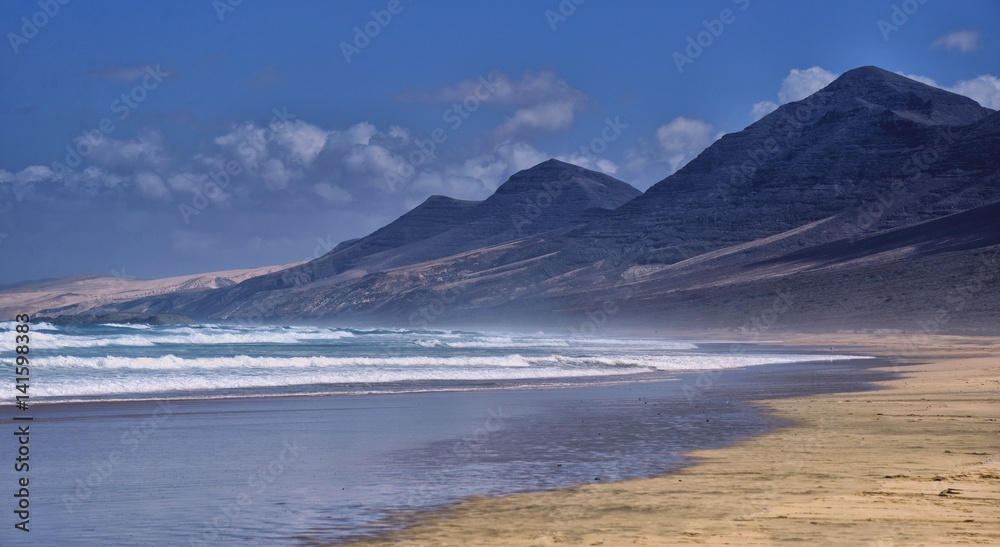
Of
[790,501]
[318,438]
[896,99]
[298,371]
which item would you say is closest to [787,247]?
[896,99]

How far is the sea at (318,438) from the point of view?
374 inches

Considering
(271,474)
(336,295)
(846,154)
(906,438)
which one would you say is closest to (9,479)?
(271,474)

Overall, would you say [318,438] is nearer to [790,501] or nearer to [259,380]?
[790,501]

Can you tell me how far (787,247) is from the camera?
133750mm

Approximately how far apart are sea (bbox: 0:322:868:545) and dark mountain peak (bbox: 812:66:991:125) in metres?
153

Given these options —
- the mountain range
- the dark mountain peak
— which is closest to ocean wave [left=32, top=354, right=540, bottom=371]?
the mountain range

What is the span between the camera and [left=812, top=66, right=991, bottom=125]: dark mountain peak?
17138 cm

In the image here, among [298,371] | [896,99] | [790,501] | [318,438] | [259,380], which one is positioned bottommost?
[790,501]

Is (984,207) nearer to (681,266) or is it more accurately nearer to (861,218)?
(861,218)

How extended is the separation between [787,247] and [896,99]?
64.9m

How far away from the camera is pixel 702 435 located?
50.8 ft

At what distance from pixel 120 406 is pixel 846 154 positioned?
155 meters

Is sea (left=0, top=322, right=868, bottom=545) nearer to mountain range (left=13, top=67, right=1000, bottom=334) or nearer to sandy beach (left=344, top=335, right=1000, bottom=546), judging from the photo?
sandy beach (left=344, top=335, right=1000, bottom=546)

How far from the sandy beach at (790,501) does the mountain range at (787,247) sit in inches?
2304
